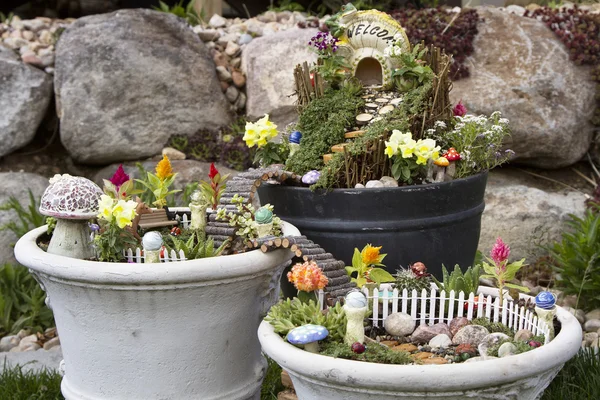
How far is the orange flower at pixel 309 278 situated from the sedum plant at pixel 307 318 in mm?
85

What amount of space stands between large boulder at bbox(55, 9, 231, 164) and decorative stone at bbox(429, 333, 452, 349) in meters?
3.60

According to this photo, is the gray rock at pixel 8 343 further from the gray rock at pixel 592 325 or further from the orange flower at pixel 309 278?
the gray rock at pixel 592 325

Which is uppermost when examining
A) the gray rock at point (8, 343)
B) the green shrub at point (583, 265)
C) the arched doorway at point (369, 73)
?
the arched doorway at point (369, 73)

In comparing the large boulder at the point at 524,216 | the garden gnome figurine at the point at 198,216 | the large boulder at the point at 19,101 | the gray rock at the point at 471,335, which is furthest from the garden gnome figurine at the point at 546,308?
the large boulder at the point at 19,101

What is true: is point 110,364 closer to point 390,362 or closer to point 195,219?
point 195,219

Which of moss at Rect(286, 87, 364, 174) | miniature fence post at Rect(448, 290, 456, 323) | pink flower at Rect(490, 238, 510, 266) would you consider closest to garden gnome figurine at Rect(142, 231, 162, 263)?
moss at Rect(286, 87, 364, 174)

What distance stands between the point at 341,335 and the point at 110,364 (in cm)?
83

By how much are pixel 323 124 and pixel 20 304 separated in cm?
227

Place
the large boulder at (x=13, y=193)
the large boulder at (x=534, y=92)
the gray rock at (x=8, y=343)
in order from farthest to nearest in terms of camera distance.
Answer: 1. the large boulder at (x=534, y=92)
2. the large boulder at (x=13, y=193)
3. the gray rock at (x=8, y=343)

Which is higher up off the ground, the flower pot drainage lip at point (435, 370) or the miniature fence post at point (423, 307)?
the flower pot drainage lip at point (435, 370)

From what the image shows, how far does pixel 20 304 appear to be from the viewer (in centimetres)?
452

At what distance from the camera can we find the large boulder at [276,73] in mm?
5559

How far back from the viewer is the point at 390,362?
2121 millimetres

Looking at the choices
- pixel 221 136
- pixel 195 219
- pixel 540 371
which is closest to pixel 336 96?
pixel 195 219
